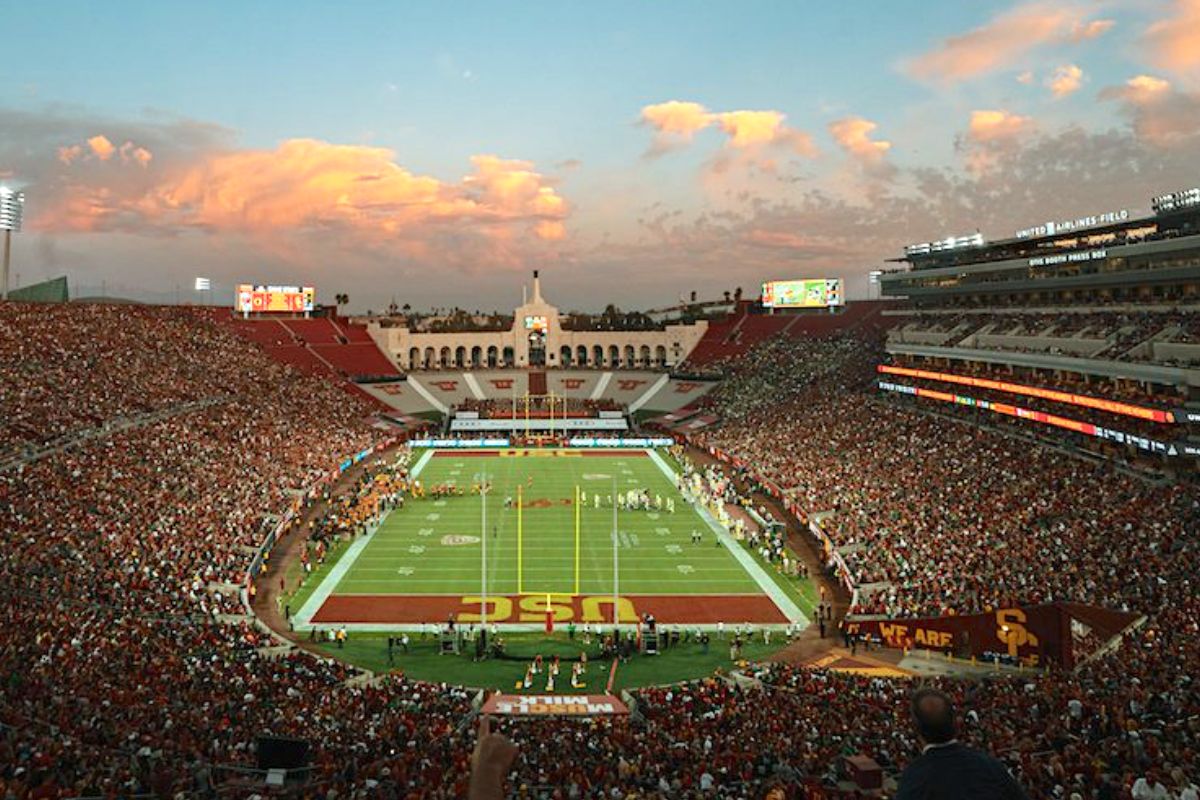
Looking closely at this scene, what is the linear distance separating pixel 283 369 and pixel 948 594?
6066 centimetres

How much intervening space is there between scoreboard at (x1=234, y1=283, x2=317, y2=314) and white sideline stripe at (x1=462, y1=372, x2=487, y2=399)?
1965 cm

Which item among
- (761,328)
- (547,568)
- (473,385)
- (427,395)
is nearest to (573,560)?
(547,568)

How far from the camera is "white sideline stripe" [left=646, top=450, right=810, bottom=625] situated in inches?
1133

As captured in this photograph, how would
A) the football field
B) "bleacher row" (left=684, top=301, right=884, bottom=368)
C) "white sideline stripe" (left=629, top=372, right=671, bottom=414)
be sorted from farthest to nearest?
"bleacher row" (left=684, top=301, right=884, bottom=368)
"white sideline stripe" (left=629, top=372, right=671, bottom=414)
the football field

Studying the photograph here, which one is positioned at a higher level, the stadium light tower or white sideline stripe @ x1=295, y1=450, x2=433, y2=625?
the stadium light tower

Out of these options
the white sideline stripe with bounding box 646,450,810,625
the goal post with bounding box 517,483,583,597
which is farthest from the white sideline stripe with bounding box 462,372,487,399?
the goal post with bounding box 517,483,583,597

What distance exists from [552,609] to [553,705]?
9.25 meters

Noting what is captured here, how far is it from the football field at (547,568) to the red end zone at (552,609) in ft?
0.12

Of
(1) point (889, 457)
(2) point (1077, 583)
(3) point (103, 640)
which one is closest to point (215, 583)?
(3) point (103, 640)

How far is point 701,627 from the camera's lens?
2736 centimetres

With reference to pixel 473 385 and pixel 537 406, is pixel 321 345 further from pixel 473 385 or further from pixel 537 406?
pixel 537 406

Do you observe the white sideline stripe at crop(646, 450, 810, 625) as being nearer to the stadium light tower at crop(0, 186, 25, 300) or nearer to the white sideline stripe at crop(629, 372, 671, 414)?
the white sideline stripe at crop(629, 372, 671, 414)

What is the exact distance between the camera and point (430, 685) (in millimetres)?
20688

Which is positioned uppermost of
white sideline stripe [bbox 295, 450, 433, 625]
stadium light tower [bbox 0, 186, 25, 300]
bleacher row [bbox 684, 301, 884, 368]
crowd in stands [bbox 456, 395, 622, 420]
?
stadium light tower [bbox 0, 186, 25, 300]
